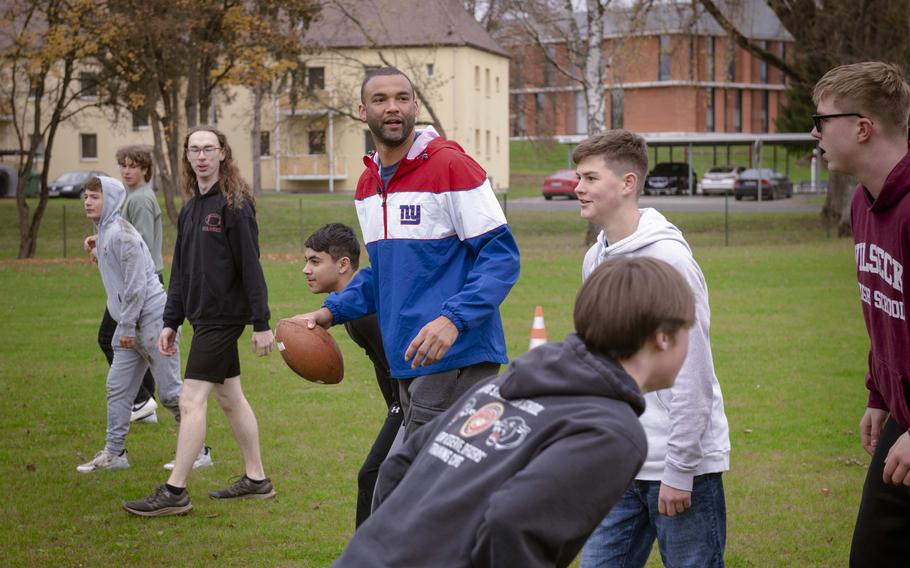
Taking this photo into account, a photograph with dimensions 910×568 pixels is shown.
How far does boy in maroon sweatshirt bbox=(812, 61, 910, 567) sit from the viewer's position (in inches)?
150

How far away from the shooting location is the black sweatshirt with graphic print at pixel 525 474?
237 cm

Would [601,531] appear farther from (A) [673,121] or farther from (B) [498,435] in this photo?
(A) [673,121]

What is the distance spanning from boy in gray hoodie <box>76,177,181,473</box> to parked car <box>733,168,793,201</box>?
163ft

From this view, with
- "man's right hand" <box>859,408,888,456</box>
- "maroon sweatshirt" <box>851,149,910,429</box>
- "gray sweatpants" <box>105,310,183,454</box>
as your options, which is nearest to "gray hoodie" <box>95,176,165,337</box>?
"gray sweatpants" <box>105,310,183,454</box>

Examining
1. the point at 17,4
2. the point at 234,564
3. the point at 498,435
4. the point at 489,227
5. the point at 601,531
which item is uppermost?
the point at 17,4

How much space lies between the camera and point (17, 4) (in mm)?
27734

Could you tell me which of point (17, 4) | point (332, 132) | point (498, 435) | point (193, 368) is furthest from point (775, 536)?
point (332, 132)

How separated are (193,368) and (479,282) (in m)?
3.05

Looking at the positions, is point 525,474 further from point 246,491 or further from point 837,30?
point 837,30

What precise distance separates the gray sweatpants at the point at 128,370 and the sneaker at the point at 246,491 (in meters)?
1.07

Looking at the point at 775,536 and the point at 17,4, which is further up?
the point at 17,4

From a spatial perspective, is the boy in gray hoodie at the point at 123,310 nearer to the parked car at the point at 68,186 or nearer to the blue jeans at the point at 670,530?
the blue jeans at the point at 670,530

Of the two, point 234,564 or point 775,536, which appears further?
point 775,536

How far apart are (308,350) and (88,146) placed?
65.8 metres
